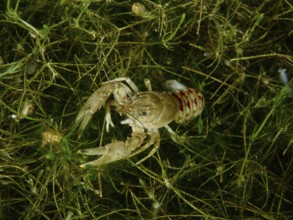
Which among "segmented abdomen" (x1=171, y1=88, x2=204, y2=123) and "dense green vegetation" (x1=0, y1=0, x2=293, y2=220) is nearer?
"dense green vegetation" (x1=0, y1=0, x2=293, y2=220)

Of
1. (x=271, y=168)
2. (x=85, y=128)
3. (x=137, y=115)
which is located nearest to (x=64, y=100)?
(x=85, y=128)

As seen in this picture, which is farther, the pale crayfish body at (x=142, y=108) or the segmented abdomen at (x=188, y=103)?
the segmented abdomen at (x=188, y=103)

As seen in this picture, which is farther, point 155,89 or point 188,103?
point 155,89

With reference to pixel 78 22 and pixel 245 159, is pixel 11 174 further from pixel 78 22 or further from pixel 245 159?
pixel 245 159

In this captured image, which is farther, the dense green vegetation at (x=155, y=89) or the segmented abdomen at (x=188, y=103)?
the segmented abdomen at (x=188, y=103)

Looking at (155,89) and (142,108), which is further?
(155,89)
